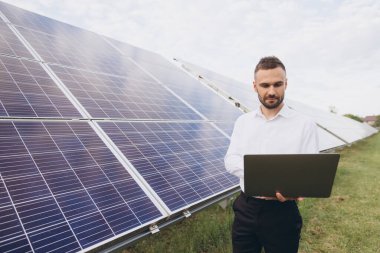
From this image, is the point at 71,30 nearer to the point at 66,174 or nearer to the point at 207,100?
the point at 207,100

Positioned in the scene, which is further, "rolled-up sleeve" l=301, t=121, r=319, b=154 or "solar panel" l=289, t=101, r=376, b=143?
"solar panel" l=289, t=101, r=376, b=143

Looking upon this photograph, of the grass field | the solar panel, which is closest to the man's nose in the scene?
the grass field

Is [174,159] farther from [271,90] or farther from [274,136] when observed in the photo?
[271,90]

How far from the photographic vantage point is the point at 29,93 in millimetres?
5305

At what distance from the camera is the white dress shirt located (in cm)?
320

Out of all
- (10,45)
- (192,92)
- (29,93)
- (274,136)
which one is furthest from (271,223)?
(192,92)

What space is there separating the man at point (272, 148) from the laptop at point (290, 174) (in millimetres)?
314

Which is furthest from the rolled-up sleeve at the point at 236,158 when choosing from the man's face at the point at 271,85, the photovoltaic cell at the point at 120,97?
the photovoltaic cell at the point at 120,97

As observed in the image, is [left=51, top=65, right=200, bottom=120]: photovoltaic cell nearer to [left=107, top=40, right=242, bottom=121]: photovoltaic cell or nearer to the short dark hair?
[left=107, top=40, right=242, bottom=121]: photovoltaic cell

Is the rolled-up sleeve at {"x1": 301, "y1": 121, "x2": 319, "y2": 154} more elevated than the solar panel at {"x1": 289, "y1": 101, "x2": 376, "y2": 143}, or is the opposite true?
the rolled-up sleeve at {"x1": 301, "y1": 121, "x2": 319, "y2": 154}

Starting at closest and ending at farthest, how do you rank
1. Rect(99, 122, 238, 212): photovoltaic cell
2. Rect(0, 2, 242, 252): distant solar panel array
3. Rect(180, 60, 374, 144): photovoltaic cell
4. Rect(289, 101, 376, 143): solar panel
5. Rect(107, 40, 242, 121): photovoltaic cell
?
Rect(0, 2, 242, 252): distant solar panel array < Rect(99, 122, 238, 212): photovoltaic cell < Rect(107, 40, 242, 121): photovoltaic cell < Rect(180, 60, 374, 144): photovoltaic cell < Rect(289, 101, 376, 143): solar panel

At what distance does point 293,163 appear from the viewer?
8.95 ft

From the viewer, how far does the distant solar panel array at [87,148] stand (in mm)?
3301

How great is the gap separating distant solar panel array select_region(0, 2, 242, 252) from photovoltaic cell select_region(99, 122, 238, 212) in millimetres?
23
